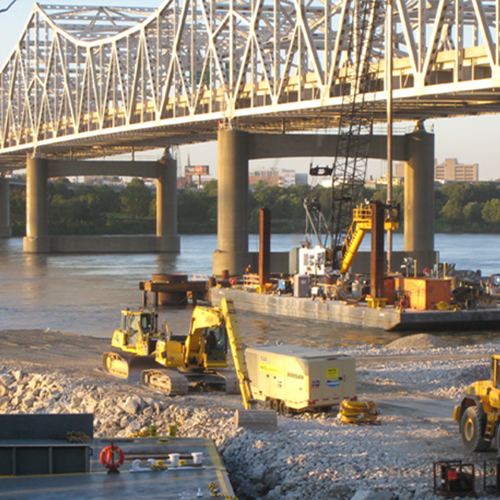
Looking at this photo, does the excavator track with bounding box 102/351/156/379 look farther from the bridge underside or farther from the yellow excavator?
the bridge underside

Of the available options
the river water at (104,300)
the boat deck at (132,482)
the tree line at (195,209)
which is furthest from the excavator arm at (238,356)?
the tree line at (195,209)

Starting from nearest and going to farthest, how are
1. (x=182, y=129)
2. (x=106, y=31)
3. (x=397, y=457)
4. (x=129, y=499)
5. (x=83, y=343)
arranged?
(x=129, y=499) → (x=397, y=457) → (x=83, y=343) → (x=182, y=129) → (x=106, y=31)

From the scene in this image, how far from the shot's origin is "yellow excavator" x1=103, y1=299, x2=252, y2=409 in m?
21.3

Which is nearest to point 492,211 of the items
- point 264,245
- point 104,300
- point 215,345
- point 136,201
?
point 136,201

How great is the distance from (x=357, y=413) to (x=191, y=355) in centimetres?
528

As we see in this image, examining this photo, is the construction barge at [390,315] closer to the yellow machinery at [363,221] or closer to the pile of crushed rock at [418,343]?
the yellow machinery at [363,221]

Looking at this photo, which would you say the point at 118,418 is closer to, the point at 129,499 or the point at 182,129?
the point at 129,499

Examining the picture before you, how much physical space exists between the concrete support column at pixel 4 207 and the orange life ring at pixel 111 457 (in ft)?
488

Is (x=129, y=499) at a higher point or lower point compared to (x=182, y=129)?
lower

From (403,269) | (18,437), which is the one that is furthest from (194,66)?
(18,437)

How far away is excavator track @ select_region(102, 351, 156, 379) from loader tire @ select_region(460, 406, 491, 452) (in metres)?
9.72

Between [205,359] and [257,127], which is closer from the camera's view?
[205,359]

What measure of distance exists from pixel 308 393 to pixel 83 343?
1674cm

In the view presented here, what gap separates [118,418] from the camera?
19.6 m
